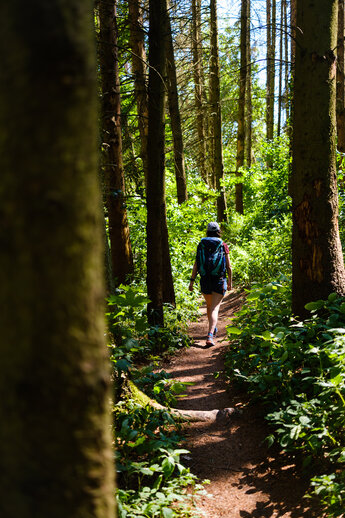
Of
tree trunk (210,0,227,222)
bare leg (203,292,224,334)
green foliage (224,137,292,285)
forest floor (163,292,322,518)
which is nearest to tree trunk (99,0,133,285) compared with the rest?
bare leg (203,292,224,334)

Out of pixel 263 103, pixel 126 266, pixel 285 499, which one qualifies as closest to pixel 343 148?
pixel 126 266

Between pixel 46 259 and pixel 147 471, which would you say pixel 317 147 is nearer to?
pixel 147 471

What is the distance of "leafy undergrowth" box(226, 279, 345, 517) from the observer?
2936 mm

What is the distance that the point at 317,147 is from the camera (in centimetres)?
457

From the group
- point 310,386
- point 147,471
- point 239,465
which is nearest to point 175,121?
point 310,386

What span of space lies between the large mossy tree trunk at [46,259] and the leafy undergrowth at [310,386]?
88.3 inches

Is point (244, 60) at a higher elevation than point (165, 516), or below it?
higher

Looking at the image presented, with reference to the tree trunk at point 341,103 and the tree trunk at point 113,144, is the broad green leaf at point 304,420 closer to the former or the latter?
the tree trunk at point 113,144

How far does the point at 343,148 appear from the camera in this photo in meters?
11.0

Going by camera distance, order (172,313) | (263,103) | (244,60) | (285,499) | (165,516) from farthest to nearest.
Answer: (263,103), (244,60), (172,313), (285,499), (165,516)

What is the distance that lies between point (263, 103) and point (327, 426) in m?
31.1

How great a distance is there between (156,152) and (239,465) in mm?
4767

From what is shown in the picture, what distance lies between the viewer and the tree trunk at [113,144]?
7.66 metres

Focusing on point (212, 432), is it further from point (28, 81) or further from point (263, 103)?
point (263, 103)
